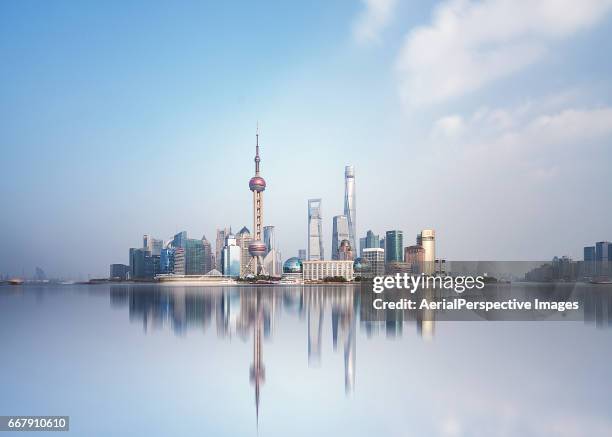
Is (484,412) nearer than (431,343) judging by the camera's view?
Yes

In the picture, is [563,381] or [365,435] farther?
[563,381]

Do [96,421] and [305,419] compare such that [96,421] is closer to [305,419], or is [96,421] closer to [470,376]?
[305,419]

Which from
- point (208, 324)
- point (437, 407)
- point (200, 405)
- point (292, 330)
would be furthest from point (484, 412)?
point (208, 324)

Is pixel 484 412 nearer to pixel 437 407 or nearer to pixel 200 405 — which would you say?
pixel 437 407

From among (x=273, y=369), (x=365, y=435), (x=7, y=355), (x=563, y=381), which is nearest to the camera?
(x=365, y=435)

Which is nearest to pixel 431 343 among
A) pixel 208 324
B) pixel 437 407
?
pixel 437 407

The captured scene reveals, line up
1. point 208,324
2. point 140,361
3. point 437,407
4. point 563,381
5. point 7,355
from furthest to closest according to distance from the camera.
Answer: point 208,324 → point 7,355 → point 140,361 → point 563,381 → point 437,407
